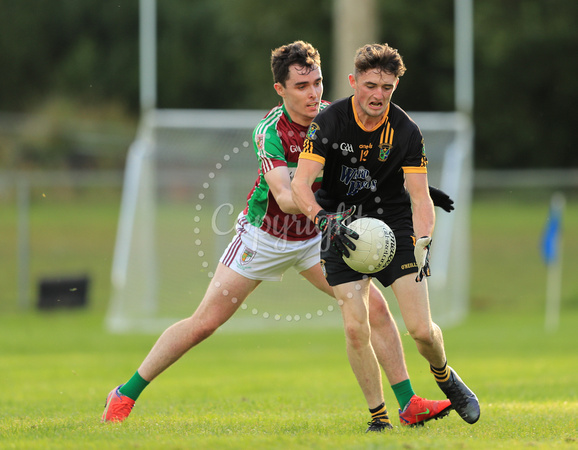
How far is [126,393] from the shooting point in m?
6.57

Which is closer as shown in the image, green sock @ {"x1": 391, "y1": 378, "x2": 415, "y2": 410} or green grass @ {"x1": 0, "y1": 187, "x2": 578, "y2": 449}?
green grass @ {"x1": 0, "y1": 187, "x2": 578, "y2": 449}

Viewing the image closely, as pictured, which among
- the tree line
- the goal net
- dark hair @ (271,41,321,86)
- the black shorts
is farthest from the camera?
the tree line

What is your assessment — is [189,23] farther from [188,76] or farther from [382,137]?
[382,137]

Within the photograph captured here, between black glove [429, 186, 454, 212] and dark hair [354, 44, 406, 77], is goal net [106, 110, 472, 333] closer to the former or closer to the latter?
black glove [429, 186, 454, 212]

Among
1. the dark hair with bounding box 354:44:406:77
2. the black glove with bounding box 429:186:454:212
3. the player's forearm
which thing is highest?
the dark hair with bounding box 354:44:406:77

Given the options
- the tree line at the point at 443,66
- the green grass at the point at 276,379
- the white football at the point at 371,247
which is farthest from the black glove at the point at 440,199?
the tree line at the point at 443,66

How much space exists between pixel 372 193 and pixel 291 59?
1132mm

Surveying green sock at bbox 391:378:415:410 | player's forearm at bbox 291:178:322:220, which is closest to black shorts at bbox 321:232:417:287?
player's forearm at bbox 291:178:322:220

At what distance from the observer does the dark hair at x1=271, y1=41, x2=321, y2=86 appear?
21.1 feet

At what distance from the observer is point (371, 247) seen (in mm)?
5801

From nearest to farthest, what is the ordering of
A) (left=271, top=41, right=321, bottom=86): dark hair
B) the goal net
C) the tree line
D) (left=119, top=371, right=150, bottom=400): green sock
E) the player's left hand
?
the player's left hand < (left=271, top=41, right=321, bottom=86): dark hair < (left=119, top=371, right=150, bottom=400): green sock < the goal net < the tree line

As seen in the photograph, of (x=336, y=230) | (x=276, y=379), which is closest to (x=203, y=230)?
(x=276, y=379)

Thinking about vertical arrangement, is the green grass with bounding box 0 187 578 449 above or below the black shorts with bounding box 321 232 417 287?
below

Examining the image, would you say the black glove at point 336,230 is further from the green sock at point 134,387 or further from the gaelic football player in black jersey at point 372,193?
the green sock at point 134,387
